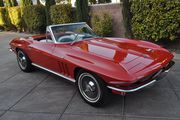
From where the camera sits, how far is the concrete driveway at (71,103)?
147 inches

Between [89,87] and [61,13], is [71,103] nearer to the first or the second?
[89,87]

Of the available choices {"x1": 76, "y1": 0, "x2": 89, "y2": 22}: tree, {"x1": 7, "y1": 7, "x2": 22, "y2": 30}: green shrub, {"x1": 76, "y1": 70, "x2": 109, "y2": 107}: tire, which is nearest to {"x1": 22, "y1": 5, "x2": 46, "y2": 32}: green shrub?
{"x1": 7, "y1": 7, "x2": 22, "y2": 30}: green shrub

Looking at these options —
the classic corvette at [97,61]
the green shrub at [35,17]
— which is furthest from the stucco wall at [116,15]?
the green shrub at [35,17]

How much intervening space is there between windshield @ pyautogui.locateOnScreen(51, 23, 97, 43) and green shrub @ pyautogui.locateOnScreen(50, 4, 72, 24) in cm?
571

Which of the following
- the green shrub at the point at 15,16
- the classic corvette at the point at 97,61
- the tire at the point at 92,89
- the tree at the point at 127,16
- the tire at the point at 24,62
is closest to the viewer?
the classic corvette at the point at 97,61

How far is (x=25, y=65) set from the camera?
20.1 feet

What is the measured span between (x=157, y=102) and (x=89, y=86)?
3.91 ft

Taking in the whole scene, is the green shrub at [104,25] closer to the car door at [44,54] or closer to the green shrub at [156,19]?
the green shrub at [156,19]

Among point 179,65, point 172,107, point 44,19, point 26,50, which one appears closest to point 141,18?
point 179,65

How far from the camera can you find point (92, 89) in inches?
154

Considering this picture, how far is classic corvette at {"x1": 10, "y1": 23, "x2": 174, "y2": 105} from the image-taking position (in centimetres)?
349

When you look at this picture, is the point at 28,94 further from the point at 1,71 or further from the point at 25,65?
the point at 1,71

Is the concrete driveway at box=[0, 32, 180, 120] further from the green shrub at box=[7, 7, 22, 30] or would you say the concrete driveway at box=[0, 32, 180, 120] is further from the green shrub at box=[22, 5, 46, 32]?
the green shrub at box=[7, 7, 22, 30]

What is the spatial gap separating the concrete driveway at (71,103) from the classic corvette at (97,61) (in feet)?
0.94
